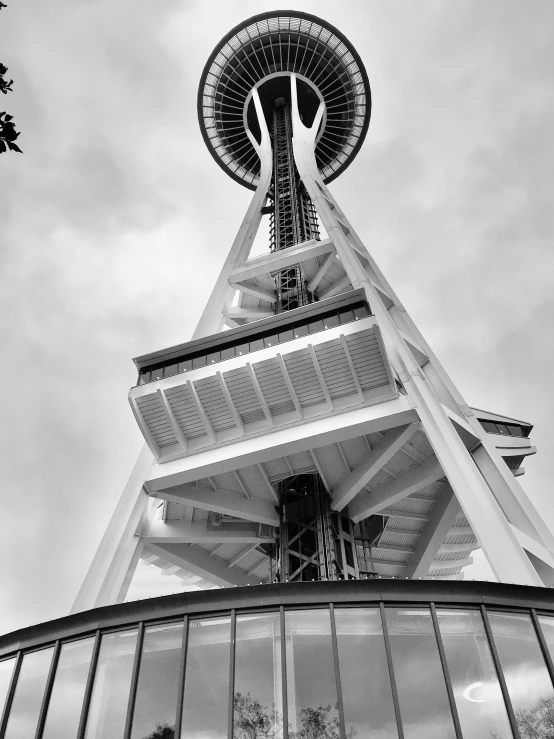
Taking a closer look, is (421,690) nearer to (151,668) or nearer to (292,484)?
(151,668)

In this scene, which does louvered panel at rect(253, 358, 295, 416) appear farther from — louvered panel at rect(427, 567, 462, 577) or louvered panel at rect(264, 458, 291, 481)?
louvered panel at rect(427, 567, 462, 577)

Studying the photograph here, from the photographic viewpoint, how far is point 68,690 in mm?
13852

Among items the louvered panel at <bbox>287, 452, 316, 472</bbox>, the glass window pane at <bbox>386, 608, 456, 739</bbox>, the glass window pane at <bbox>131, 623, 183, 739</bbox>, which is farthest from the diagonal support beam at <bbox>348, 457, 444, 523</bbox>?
the glass window pane at <bbox>131, 623, 183, 739</bbox>

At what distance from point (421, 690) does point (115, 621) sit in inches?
255

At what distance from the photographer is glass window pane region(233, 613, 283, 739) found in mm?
12578

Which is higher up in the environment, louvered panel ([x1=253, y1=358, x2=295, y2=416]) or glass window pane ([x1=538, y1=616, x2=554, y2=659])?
louvered panel ([x1=253, y1=358, x2=295, y2=416])

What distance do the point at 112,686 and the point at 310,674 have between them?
4051 mm

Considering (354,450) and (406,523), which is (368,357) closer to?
(354,450)

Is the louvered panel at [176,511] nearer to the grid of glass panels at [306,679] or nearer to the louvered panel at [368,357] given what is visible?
the louvered panel at [368,357]

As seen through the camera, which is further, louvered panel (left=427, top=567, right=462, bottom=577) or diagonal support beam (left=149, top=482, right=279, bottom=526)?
louvered panel (left=427, top=567, right=462, bottom=577)

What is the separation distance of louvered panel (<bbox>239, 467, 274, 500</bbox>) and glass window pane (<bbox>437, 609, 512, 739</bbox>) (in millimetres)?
14815

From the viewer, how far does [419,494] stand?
98.4ft

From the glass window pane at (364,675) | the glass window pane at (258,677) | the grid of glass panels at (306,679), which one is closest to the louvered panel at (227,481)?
the grid of glass panels at (306,679)

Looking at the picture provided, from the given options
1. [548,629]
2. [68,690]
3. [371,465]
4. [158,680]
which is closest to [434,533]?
[371,465]
